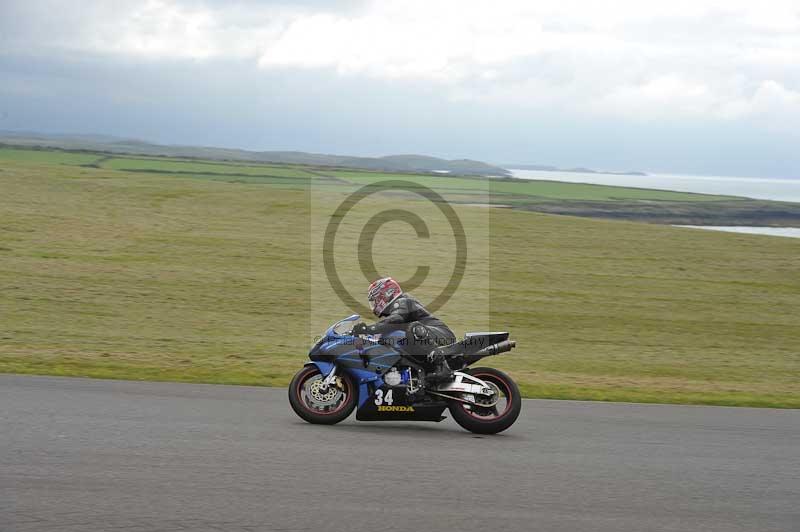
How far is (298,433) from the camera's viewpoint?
29.2 feet

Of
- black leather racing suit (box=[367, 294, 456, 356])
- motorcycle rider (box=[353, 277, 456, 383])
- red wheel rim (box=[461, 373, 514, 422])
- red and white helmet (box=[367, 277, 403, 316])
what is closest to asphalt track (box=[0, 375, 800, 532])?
red wheel rim (box=[461, 373, 514, 422])

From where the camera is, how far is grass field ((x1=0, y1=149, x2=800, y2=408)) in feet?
50.3

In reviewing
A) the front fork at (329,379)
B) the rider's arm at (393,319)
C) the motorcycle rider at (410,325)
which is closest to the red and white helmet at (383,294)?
the motorcycle rider at (410,325)

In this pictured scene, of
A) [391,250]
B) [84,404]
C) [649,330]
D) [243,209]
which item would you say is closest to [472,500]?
[84,404]

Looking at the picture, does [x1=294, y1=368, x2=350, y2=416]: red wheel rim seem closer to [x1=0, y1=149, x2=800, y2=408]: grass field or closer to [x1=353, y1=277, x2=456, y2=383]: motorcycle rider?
[x1=353, y1=277, x2=456, y2=383]: motorcycle rider

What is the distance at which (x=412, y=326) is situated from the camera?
956 centimetres

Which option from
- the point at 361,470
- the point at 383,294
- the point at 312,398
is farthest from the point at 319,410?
the point at 361,470

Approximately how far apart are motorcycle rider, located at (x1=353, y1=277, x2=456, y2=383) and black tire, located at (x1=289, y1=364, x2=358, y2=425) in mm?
576

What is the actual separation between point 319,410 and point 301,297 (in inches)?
521

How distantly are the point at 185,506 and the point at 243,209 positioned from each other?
1213 inches

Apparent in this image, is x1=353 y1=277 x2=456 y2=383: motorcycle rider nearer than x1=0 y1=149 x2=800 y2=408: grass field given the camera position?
Yes

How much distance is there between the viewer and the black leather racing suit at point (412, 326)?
950 cm

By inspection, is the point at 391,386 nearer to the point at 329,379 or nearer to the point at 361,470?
the point at 329,379

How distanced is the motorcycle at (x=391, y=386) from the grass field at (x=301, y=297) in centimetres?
402
